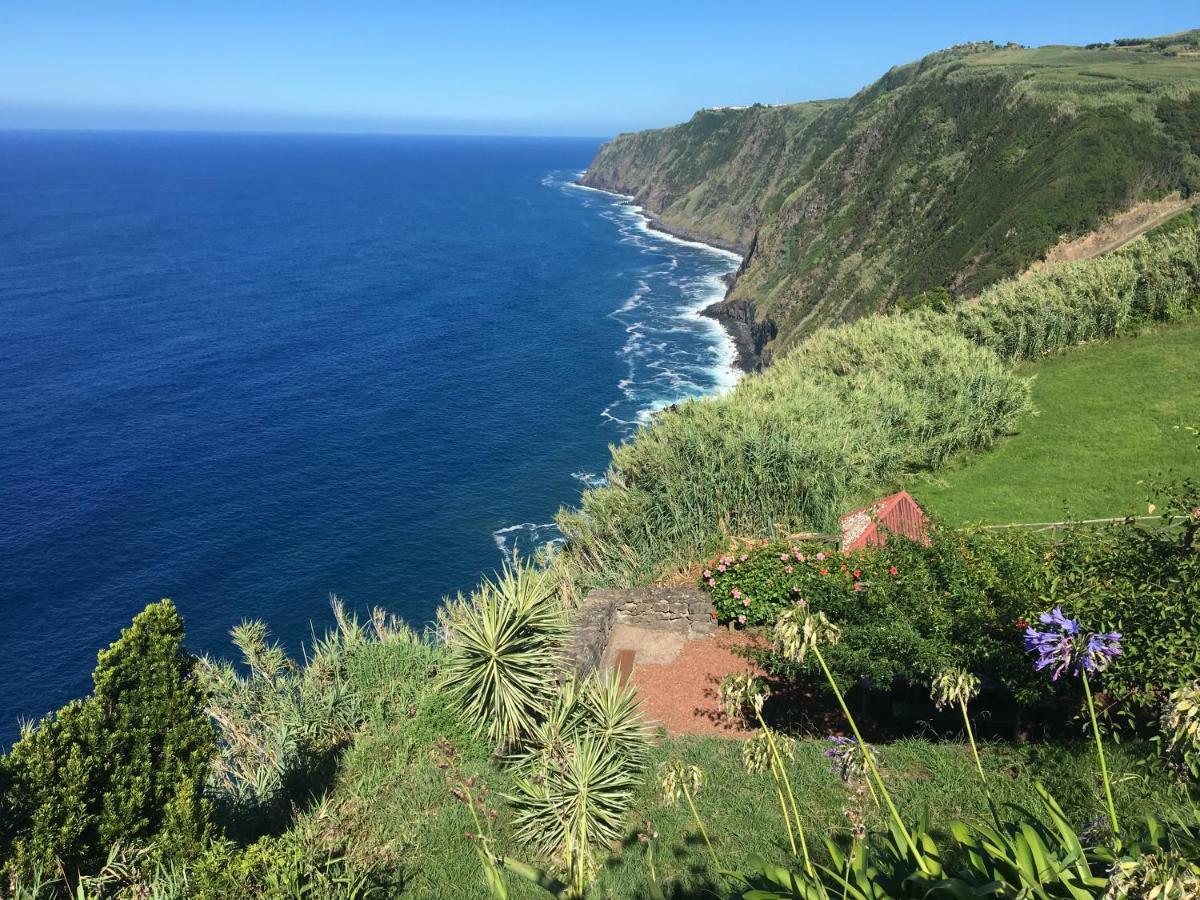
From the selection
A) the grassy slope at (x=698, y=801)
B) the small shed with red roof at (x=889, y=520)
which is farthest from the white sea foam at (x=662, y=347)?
the grassy slope at (x=698, y=801)

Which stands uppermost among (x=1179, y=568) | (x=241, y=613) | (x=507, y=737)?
(x=1179, y=568)

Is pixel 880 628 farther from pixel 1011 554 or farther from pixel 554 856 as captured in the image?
pixel 554 856

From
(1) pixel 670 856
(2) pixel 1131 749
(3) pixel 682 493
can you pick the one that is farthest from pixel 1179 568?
(3) pixel 682 493

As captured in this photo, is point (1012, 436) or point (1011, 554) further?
point (1012, 436)

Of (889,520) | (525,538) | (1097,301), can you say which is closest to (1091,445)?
(889,520)

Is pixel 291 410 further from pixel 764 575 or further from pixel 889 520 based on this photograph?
pixel 889 520

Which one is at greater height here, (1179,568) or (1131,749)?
(1179,568)

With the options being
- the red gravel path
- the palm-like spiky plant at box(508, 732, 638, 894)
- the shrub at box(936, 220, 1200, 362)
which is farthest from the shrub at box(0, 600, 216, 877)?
the shrub at box(936, 220, 1200, 362)
